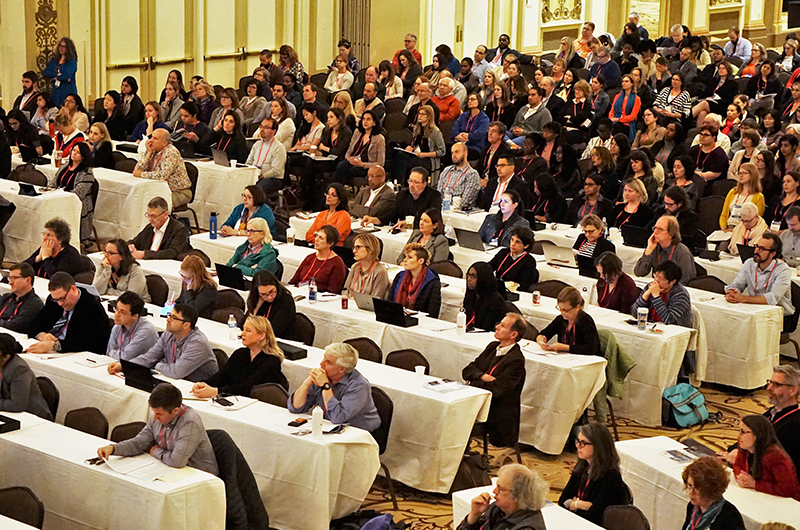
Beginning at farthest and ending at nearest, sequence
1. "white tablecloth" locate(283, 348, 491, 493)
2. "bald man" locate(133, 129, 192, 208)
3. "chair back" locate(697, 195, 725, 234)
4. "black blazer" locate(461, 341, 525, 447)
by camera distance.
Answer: "bald man" locate(133, 129, 192, 208), "chair back" locate(697, 195, 725, 234), "black blazer" locate(461, 341, 525, 447), "white tablecloth" locate(283, 348, 491, 493)

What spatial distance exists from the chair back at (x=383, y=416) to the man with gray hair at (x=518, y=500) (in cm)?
152

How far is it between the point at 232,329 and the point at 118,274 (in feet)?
4.89

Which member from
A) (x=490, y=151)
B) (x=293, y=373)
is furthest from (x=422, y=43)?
(x=293, y=373)

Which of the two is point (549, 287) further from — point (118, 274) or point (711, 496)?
point (711, 496)

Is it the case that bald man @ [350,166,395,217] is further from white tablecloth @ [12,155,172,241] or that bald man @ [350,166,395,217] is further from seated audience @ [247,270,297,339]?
seated audience @ [247,270,297,339]

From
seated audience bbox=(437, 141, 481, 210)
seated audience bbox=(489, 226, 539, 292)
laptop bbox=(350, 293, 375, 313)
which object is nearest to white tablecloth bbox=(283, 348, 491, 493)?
laptop bbox=(350, 293, 375, 313)

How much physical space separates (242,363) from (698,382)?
12.0 ft

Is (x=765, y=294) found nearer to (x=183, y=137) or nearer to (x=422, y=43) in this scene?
(x=183, y=137)

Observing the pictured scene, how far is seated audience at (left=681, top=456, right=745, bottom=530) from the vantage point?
5.32 meters

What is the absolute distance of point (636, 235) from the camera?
10133 mm

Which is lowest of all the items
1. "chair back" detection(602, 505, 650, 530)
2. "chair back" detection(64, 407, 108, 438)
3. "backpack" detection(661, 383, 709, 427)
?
"backpack" detection(661, 383, 709, 427)

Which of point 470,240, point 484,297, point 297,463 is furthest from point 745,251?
point 297,463

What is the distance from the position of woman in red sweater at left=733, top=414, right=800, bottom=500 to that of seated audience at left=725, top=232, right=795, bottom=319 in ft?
9.93

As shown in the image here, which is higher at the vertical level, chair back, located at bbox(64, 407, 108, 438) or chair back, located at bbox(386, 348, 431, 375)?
chair back, located at bbox(386, 348, 431, 375)
